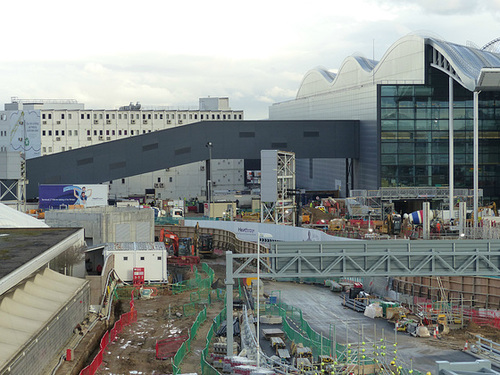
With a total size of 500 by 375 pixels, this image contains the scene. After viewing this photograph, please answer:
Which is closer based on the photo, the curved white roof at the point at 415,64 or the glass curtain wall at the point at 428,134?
the curved white roof at the point at 415,64

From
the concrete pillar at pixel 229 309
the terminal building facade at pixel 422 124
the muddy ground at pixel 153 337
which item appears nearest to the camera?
the concrete pillar at pixel 229 309

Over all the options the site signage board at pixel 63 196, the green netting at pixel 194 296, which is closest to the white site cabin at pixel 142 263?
the green netting at pixel 194 296

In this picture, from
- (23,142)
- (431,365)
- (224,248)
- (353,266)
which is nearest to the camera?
(431,365)

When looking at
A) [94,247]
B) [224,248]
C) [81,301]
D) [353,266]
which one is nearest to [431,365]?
[353,266]

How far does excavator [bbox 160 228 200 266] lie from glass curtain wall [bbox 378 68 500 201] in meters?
27.3

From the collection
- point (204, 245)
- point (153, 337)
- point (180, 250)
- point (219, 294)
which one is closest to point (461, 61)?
point (204, 245)

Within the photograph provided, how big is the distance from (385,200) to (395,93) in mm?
12215

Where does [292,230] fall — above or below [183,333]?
above

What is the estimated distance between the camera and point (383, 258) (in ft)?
121

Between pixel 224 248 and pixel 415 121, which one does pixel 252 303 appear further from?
pixel 415 121

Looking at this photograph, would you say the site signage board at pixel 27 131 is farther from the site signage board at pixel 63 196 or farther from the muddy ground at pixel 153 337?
the muddy ground at pixel 153 337

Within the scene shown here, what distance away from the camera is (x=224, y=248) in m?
76.4

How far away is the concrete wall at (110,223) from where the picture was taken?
6481 centimetres

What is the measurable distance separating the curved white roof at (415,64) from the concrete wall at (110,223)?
3362cm
